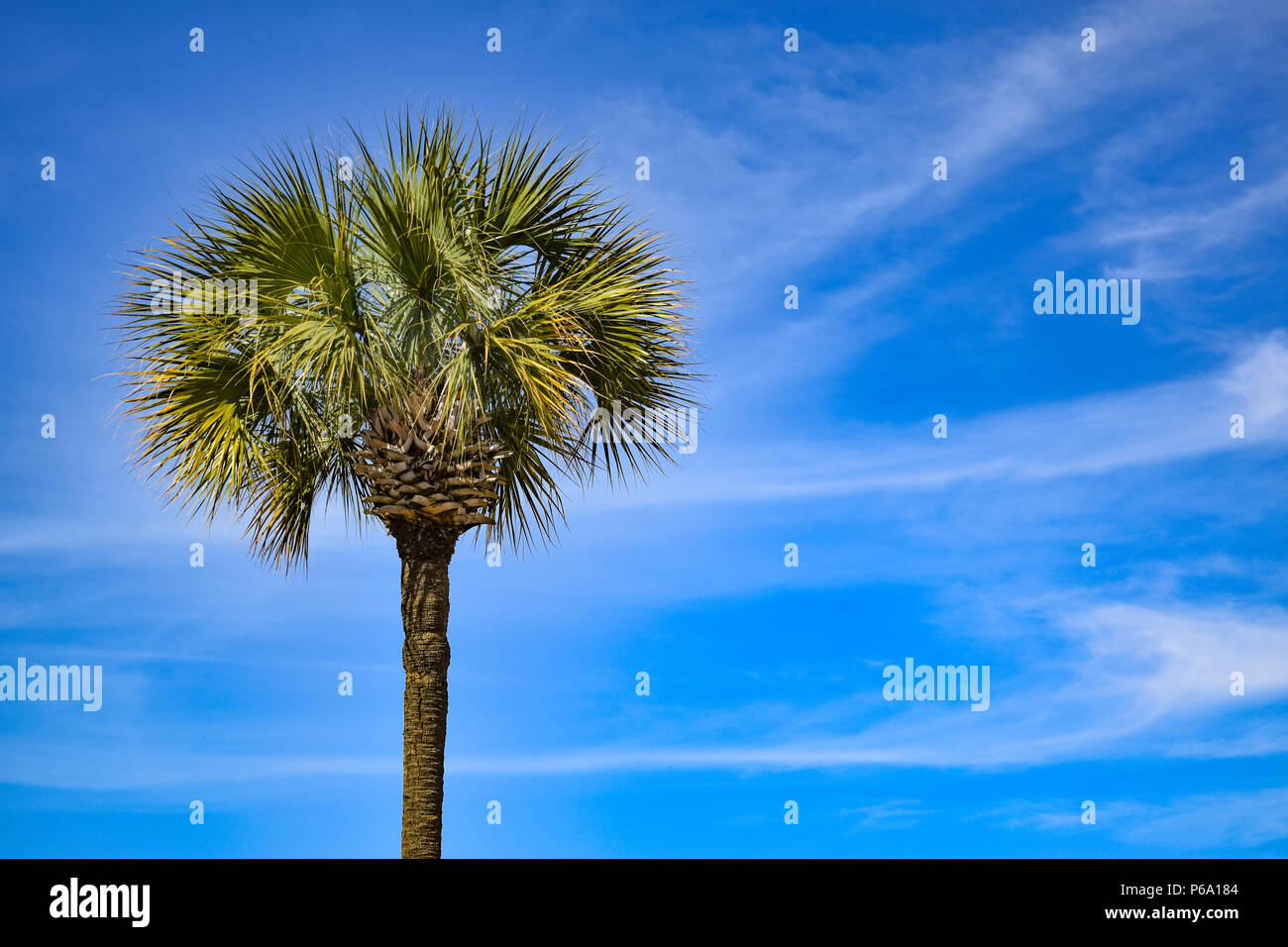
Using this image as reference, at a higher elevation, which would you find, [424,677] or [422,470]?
[422,470]

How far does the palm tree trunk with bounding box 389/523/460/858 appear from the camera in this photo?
11.3 m

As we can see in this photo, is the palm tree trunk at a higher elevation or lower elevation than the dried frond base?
lower

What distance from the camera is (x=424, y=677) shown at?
11570 millimetres

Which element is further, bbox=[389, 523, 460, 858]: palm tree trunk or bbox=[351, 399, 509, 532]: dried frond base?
bbox=[351, 399, 509, 532]: dried frond base

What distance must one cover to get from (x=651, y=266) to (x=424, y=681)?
5.03 metres

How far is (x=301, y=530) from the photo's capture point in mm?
12797

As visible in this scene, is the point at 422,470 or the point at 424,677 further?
the point at 422,470

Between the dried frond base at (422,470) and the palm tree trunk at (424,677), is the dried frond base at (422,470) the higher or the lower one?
the higher one

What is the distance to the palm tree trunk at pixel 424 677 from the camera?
A: 444 inches

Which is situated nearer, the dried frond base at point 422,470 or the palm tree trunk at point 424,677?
the palm tree trunk at point 424,677
